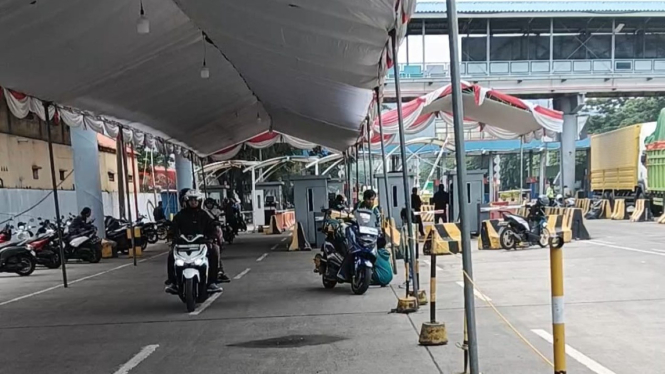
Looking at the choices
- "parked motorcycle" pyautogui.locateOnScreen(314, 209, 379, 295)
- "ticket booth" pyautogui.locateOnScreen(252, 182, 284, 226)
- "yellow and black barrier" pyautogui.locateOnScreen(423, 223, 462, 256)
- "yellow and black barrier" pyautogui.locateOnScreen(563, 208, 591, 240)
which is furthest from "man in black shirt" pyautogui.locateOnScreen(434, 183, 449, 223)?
"ticket booth" pyautogui.locateOnScreen(252, 182, 284, 226)

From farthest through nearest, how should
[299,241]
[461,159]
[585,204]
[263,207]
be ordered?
1. [263,207]
2. [585,204]
3. [299,241]
4. [461,159]

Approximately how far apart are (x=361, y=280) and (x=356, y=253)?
0.40 m

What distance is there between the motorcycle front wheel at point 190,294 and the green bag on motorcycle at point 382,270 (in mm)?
2943

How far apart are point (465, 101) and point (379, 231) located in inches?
328

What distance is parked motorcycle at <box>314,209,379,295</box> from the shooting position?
9.07m

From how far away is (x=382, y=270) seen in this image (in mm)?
9828

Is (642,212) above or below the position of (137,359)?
below

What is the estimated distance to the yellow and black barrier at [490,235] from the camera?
50.0 ft

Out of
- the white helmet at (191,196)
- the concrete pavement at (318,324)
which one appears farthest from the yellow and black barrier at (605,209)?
the white helmet at (191,196)

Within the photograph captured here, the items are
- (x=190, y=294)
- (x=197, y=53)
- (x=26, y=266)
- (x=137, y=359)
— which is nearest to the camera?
(x=137, y=359)

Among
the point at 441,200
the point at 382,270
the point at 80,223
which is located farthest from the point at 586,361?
the point at 441,200

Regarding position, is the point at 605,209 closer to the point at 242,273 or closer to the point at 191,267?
the point at 242,273

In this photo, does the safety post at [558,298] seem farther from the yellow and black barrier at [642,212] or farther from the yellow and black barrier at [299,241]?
the yellow and black barrier at [642,212]

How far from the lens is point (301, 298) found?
9.09 metres
